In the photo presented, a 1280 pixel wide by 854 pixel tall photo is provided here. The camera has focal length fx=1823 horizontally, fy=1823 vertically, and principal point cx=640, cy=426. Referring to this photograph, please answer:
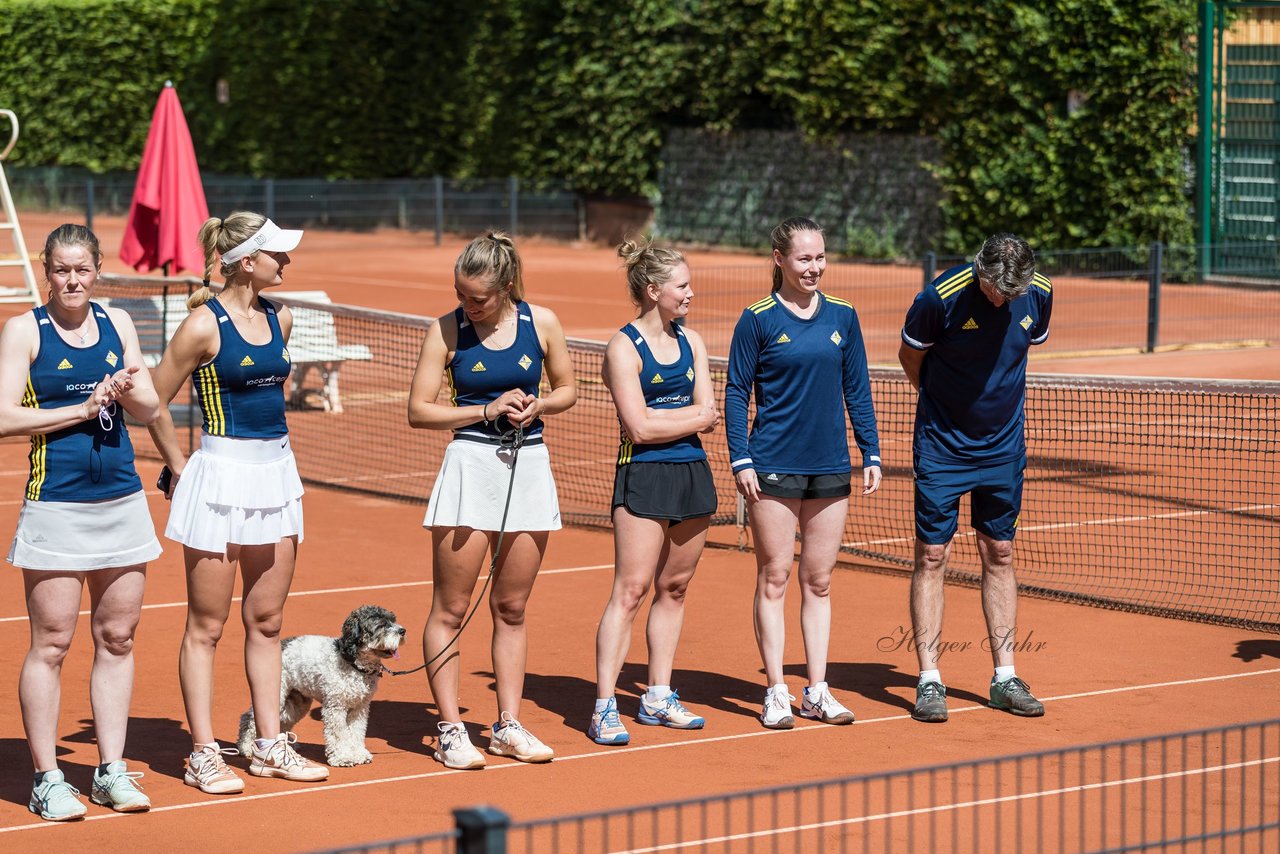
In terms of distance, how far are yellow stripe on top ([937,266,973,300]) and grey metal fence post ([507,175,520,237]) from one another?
90.9 feet

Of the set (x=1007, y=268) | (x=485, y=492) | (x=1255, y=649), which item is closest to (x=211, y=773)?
(x=485, y=492)

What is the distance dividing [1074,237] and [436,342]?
77.2 ft

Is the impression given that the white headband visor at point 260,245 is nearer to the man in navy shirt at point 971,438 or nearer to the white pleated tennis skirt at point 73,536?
the white pleated tennis skirt at point 73,536

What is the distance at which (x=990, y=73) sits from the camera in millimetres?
29312

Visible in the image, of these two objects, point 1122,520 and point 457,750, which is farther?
point 1122,520

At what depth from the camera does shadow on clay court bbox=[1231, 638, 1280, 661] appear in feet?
27.1

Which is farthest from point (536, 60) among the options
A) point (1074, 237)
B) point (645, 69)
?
point (1074, 237)

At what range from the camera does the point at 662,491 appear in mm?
6883

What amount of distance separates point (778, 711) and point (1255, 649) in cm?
263

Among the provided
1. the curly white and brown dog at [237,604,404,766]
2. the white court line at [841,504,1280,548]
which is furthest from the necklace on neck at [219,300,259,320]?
the white court line at [841,504,1280,548]

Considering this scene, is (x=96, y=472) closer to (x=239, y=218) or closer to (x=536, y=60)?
(x=239, y=218)

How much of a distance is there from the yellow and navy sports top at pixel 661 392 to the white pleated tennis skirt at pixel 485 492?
53cm

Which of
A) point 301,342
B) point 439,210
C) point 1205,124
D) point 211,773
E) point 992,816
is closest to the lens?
point 992,816

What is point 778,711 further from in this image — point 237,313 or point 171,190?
point 171,190
